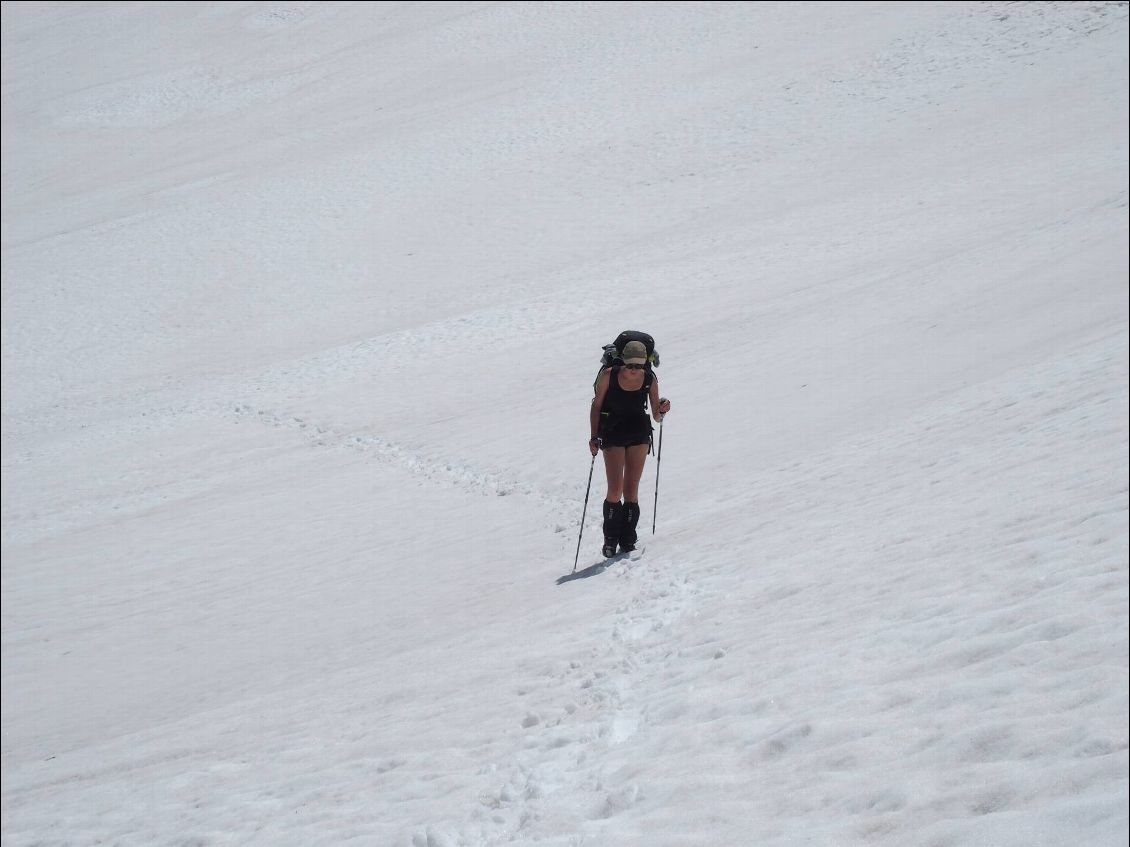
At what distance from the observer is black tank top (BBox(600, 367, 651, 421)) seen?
9.23m

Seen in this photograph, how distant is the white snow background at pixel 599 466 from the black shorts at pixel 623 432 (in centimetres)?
115

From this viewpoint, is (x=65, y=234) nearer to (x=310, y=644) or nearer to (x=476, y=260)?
(x=476, y=260)

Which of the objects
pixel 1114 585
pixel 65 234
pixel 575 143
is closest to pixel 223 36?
pixel 65 234

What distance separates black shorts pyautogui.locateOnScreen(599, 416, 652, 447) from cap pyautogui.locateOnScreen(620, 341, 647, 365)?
66cm

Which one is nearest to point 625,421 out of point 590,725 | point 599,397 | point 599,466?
point 599,397

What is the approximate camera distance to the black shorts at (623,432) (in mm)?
9414

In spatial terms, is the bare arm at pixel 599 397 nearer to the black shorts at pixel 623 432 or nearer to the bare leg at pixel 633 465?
the black shorts at pixel 623 432

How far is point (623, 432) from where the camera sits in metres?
9.43

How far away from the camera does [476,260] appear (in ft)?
103

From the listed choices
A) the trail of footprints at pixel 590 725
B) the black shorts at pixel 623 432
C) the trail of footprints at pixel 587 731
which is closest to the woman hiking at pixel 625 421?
the black shorts at pixel 623 432

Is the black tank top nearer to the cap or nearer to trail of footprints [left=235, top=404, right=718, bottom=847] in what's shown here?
the cap

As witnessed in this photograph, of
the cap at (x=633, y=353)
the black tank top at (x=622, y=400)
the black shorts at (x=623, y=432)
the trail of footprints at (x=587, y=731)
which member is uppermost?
the cap at (x=633, y=353)

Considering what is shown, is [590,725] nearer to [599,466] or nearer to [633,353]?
[633,353]

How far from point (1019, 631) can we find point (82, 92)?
6005 cm
